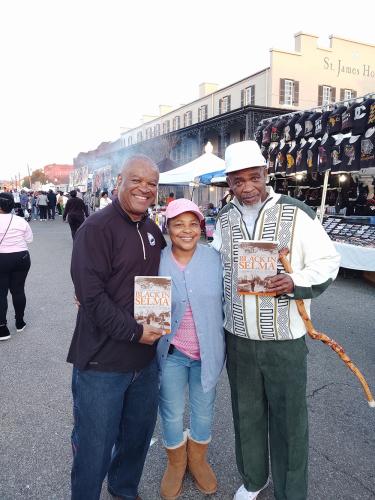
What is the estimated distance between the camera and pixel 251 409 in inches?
88.0

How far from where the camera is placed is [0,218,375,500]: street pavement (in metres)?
2.48

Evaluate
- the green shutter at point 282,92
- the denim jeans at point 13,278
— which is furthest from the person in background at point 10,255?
the green shutter at point 282,92

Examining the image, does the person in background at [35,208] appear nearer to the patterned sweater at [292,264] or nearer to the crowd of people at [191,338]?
the crowd of people at [191,338]

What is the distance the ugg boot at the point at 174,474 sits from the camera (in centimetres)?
238

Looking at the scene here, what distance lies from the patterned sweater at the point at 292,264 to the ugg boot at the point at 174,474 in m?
Result: 0.91

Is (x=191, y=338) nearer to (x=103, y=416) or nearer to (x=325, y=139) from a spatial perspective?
(x=103, y=416)

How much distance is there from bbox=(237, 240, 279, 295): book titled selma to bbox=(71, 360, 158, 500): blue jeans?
711 millimetres

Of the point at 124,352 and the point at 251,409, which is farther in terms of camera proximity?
the point at 251,409

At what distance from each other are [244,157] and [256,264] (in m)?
0.57

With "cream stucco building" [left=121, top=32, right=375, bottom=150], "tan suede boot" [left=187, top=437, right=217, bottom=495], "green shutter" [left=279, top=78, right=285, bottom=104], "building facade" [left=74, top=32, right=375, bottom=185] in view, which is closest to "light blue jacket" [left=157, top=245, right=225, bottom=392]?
"tan suede boot" [left=187, top=437, right=217, bottom=495]

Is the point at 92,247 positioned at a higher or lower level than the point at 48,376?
higher

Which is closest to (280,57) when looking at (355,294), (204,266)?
(355,294)

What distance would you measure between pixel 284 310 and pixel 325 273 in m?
0.28

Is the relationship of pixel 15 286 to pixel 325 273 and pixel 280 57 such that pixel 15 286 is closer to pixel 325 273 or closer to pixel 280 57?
pixel 325 273
